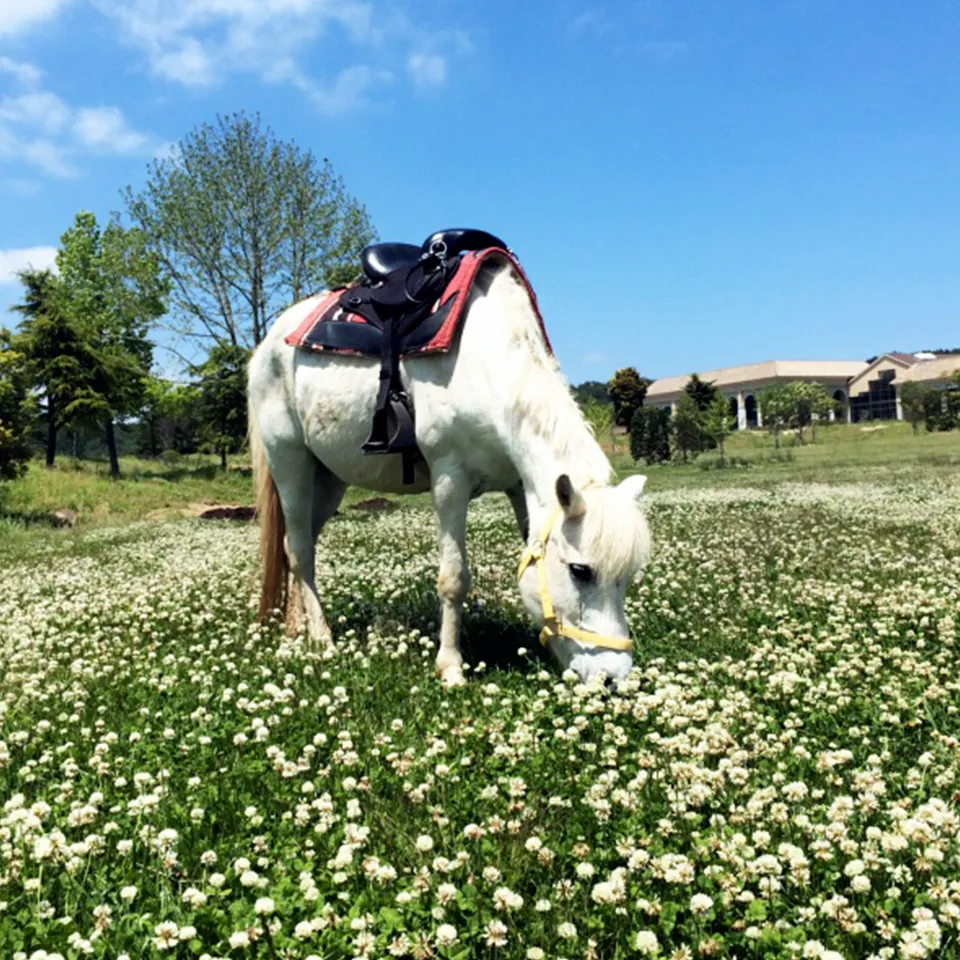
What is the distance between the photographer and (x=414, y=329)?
22.5 feet

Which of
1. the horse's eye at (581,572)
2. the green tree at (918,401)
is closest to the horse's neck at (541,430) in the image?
the horse's eye at (581,572)

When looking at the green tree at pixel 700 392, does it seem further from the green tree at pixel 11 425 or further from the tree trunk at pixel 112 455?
Answer: the green tree at pixel 11 425

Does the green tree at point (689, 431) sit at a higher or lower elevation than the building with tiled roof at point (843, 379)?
lower

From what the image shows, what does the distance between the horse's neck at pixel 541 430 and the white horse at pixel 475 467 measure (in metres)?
0.01

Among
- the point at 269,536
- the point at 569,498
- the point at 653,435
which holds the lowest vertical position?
the point at 269,536

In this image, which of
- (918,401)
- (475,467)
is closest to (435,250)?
(475,467)

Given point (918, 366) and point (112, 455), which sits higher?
point (918, 366)

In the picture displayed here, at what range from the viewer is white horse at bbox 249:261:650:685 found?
17.6ft

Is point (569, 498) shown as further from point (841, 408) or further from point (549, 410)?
point (841, 408)

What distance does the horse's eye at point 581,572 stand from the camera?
536cm

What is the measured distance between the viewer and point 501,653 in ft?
22.7

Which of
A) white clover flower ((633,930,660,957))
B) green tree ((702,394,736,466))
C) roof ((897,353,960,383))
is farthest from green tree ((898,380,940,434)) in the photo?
white clover flower ((633,930,660,957))

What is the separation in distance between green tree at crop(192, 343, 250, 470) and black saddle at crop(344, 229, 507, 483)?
1355 inches

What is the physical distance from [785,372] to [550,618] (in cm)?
14939
